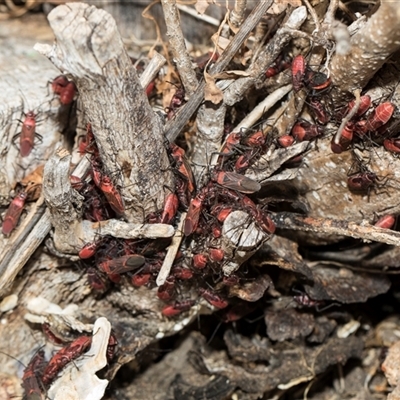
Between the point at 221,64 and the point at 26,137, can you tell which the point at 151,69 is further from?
the point at 26,137

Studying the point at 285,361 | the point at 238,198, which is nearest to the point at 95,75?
the point at 238,198

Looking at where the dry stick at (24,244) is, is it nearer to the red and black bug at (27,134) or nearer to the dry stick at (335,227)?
the red and black bug at (27,134)

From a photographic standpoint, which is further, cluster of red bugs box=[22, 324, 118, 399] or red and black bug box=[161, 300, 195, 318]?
red and black bug box=[161, 300, 195, 318]

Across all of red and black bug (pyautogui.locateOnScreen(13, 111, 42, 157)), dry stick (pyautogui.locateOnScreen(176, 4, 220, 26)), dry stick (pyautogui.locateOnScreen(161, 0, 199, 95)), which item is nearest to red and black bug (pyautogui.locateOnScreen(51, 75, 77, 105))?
red and black bug (pyautogui.locateOnScreen(13, 111, 42, 157))

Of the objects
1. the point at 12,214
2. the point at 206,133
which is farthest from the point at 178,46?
the point at 12,214

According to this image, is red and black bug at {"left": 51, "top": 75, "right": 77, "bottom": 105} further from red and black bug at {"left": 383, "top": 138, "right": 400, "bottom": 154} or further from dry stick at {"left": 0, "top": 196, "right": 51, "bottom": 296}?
red and black bug at {"left": 383, "top": 138, "right": 400, "bottom": 154}

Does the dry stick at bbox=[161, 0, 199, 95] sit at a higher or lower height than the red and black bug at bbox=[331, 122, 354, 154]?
higher

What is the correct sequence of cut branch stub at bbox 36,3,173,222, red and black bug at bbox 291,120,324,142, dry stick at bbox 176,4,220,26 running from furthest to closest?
dry stick at bbox 176,4,220,26, red and black bug at bbox 291,120,324,142, cut branch stub at bbox 36,3,173,222

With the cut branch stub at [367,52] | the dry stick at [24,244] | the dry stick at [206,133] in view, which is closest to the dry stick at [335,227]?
the dry stick at [206,133]
